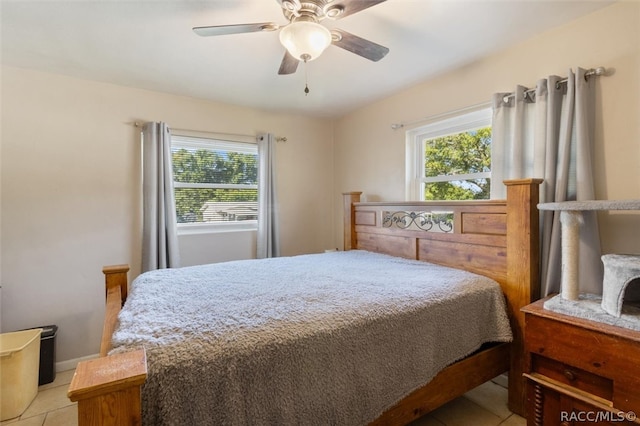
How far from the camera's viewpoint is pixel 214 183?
3.26 meters

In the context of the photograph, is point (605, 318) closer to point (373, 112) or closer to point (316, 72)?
point (316, 72)

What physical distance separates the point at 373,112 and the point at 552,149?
184 cm

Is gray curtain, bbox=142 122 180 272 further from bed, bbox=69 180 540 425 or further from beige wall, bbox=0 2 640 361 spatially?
bed, bbox=69 180 540 425

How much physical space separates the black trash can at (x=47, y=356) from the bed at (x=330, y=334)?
105 cm

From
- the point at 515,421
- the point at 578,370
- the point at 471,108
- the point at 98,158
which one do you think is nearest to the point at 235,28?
the point at 471,108

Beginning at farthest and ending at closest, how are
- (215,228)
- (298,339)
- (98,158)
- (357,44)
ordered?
(215,228)
(98,158)
(357,44)
(298,339)

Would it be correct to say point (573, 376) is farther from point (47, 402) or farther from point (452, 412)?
point (47, 402)

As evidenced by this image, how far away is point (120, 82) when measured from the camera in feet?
8.70

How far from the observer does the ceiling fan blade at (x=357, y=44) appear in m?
1.50

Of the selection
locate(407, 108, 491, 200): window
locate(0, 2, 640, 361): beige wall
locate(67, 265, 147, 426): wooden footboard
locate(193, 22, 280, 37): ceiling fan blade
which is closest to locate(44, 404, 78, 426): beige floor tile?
locate(0, 2, 640, 361): beige wall

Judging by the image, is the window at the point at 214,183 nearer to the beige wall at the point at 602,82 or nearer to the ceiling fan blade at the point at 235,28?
the ceiling fan blade at the point at 235,28

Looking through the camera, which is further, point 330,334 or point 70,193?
point 70,193

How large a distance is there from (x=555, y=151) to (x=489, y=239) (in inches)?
25.2

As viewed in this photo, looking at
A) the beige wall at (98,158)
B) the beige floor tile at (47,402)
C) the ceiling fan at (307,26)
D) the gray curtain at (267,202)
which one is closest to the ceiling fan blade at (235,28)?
the ceiling fan at (307,26)
